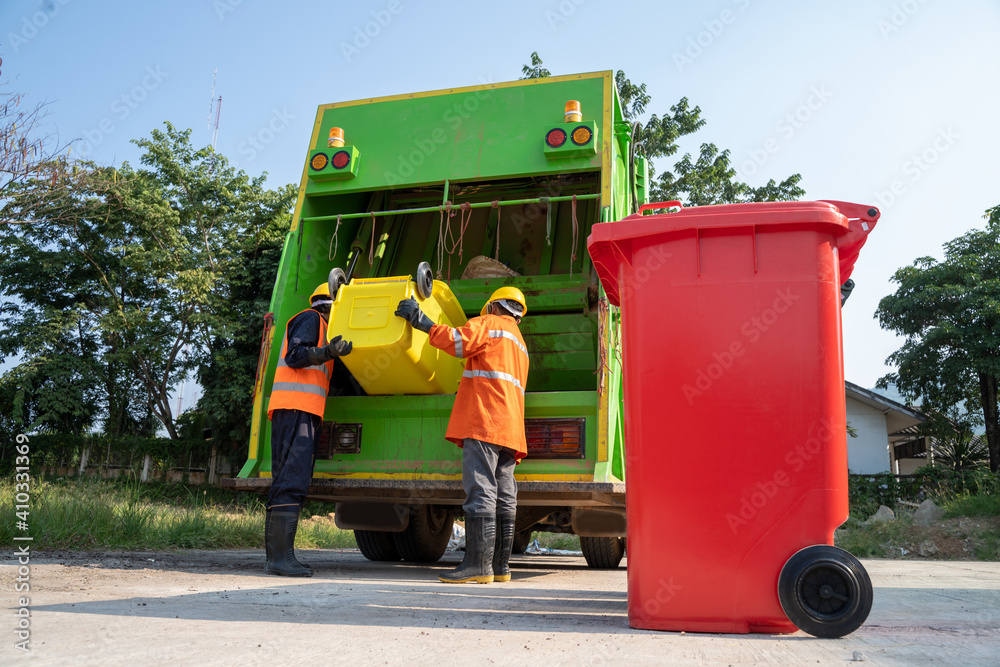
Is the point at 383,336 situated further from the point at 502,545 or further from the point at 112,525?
the point at 112,525

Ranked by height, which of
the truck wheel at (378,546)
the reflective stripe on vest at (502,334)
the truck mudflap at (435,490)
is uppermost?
the reflective stripe on vest at (502,334)

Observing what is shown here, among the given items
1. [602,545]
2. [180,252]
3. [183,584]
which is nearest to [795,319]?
[183,584]

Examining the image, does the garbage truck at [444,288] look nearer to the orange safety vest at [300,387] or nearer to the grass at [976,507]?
the orange safety vest at [300,387]

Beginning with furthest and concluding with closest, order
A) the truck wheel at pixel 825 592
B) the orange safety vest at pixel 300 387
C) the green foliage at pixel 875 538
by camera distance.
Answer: the green foliage at pixel 875 538
the orange safety vest at pixel 300 387
the truck wheel at pixel 825 592

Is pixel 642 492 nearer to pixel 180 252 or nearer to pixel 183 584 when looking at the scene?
pixel 183 584

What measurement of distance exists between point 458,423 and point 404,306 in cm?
65

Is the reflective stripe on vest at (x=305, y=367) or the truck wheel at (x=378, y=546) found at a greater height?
the reflective stripe on vest at (x=305, y=367)

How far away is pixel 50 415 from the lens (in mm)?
16047

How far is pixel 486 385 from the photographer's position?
3.66 m

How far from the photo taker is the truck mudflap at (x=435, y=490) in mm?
3613

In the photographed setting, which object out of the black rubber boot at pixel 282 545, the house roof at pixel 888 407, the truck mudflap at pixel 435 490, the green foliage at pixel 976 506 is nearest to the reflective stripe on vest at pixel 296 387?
the truck mudflap at pixel 435 490

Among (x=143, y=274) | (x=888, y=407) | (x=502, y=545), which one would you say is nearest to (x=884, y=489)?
(x=888, y=407)

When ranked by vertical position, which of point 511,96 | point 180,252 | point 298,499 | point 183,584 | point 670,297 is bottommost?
point 183,584

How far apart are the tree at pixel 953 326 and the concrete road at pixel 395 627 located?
16807 millimetres
